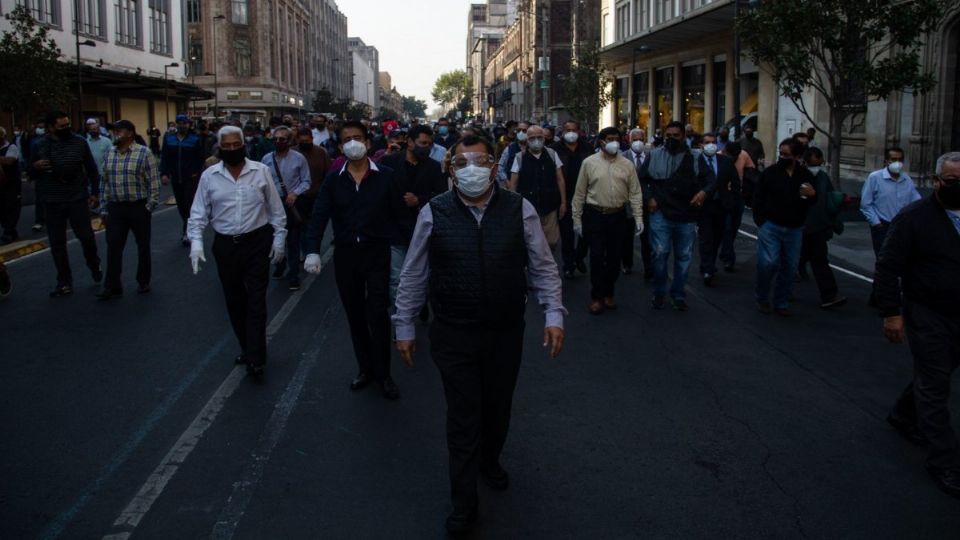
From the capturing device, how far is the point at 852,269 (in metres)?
12.5

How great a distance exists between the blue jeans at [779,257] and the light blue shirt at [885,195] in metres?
0.90

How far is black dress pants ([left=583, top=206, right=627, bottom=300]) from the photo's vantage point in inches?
373

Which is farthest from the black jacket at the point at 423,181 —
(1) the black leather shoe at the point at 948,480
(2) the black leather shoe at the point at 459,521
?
(1) the black leather shoe at the point at 948,480

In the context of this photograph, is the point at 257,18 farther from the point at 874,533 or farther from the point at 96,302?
the point at 874,533

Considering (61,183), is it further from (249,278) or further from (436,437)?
(436,437)

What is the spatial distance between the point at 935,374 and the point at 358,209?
155 inches

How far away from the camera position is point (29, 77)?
25.8 m

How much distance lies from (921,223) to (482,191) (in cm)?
262

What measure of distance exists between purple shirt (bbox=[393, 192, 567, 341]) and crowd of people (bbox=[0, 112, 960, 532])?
0.03ft

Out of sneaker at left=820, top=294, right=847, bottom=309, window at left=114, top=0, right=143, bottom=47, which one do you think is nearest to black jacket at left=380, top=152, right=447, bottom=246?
sneaker at left=820, top=294, right=847, bottom=309

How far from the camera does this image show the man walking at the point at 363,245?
21.6ft

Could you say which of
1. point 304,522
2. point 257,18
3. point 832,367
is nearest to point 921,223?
point 832,367

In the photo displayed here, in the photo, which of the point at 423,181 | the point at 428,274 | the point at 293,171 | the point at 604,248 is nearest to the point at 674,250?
the point at 604,248

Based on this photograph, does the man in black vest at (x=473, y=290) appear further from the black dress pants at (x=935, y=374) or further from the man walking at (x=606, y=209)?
the man walking at (x=606, y=209)
